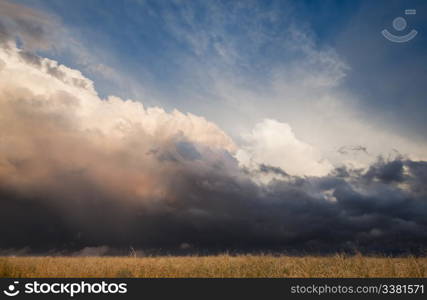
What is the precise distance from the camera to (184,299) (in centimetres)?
1192

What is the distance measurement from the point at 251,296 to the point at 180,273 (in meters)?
7.46

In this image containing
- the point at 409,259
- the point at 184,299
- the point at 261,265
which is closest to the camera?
the point at 184,299

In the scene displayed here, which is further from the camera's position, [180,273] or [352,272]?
[180,273]

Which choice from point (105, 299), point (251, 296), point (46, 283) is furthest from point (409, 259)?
point (46, 283)

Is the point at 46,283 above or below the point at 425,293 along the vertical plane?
above

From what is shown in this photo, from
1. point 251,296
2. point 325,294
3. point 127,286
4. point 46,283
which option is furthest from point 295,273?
point 46,283

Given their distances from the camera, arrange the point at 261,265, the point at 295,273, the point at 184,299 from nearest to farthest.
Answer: the point at 184,299, the point at 295,273, the point at 261,265

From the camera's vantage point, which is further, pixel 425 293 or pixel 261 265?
pixel 261 265

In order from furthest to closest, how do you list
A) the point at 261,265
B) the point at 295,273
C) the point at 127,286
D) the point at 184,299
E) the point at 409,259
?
the point at 261,265 < the point at 409,259 < the point at 295,273 < the point at 127,286 < the point at 184,299

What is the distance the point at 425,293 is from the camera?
12602 millimetres

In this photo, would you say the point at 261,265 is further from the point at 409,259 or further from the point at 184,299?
the point at 184,299

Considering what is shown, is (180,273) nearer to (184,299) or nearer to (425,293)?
(184,299)

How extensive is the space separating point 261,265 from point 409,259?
7.91m

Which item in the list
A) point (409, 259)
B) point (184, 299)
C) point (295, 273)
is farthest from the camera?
point (409, 259)
